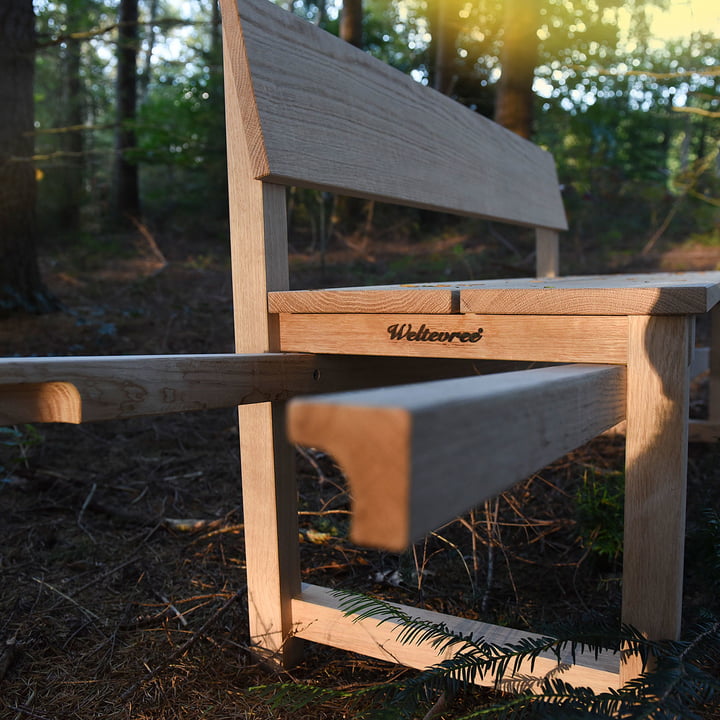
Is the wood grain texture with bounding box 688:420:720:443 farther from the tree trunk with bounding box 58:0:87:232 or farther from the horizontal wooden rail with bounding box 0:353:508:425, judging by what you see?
the tree trunk with bounding box 58:0:87:232

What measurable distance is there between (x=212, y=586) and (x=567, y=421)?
1.43m

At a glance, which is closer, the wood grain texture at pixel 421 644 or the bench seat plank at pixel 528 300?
the bench seat plank at pixel 528 300

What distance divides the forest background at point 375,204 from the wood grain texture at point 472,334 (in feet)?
10.8

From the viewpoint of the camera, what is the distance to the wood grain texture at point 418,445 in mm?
448

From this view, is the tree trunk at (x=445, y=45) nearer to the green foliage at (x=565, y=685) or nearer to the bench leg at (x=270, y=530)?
the bench leg at (x=270, y=530)

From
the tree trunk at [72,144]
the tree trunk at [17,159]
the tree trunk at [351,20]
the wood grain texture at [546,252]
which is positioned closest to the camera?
the wood grain texture at [546,252]

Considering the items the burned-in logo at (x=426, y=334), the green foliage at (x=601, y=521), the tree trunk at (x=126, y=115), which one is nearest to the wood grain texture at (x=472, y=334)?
the burned-in logo at (x=426, y=334)

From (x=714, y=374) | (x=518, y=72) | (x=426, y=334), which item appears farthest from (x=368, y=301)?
(x=518, y=72)

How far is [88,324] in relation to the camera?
4.55 metres

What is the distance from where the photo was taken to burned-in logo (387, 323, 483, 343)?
111 centimetres

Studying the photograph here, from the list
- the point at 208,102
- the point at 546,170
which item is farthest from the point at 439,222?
the point at 546,170

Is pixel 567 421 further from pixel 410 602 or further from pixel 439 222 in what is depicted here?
pixel 439 222

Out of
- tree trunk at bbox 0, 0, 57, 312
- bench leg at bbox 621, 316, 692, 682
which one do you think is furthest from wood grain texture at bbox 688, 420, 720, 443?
tree trunk at bbox 0, 0, 57, 312

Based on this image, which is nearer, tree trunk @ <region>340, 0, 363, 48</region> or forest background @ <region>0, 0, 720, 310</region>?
forest background @ <region>0, 0, 720, 310</region>
